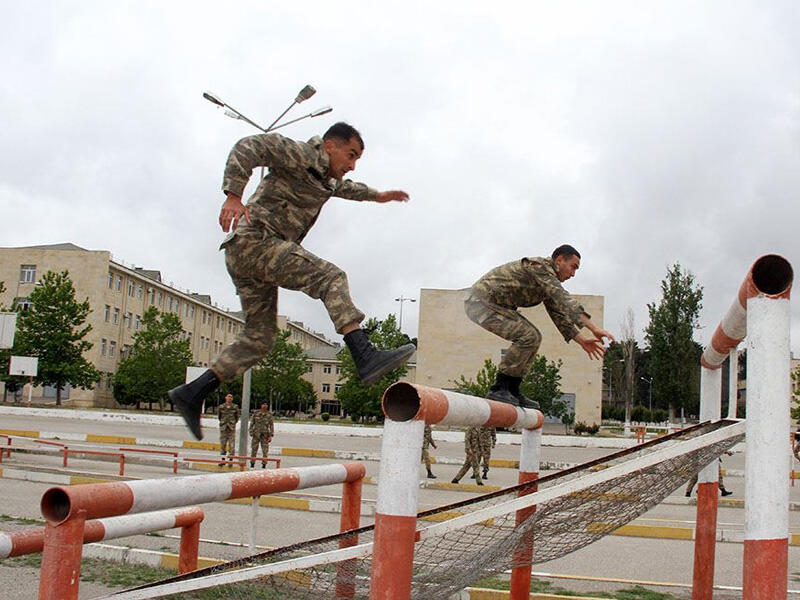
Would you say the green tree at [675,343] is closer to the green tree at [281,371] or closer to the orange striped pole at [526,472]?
the green tree at [281,371]

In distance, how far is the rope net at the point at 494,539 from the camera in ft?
8.84

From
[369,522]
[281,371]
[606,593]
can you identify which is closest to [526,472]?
[606,593]

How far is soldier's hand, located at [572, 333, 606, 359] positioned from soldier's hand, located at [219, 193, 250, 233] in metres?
2.36

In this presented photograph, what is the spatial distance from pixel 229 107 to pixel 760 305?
12.3m

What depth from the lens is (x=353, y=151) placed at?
3.69 metres

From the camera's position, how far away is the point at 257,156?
11.2ft

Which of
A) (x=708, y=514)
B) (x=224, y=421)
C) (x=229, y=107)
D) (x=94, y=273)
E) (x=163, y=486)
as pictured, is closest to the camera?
(x=163, y=486)

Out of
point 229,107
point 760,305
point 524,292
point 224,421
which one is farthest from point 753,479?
point 224,421

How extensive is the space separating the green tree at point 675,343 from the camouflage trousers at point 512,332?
53.4 meters

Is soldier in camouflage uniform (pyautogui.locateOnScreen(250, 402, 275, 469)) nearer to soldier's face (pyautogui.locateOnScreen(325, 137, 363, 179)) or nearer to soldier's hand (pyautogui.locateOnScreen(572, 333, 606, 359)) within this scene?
soldier's hand (pyautogui.locateOnScreen(572, 333, 606, 359))

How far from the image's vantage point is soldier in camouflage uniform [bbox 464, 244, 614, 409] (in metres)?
4.80

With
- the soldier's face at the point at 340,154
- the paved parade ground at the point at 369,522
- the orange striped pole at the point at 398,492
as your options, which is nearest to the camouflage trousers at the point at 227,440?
the paved parade ground at the point at 369,522

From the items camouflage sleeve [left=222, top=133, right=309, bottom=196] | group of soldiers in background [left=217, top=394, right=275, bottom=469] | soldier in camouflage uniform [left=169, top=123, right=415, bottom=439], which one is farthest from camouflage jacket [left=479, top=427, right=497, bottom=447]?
camouflage sleeve [left=222, top=133, right=309, bottom=196]

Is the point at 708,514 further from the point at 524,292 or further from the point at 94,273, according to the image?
the point at 94,273
